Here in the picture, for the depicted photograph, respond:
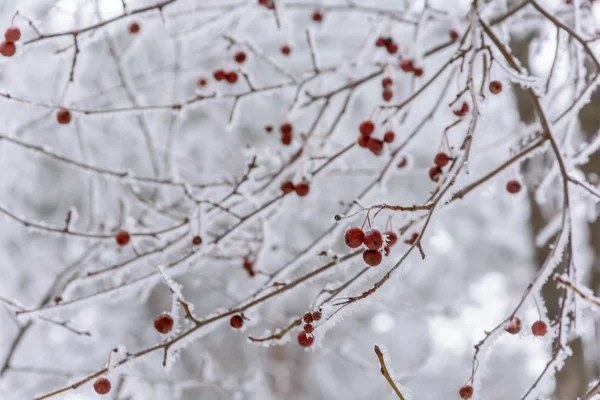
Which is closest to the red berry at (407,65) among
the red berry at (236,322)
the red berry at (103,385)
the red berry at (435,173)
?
the red berry at (435,173)

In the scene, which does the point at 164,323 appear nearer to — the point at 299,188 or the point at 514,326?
the point at 299,188

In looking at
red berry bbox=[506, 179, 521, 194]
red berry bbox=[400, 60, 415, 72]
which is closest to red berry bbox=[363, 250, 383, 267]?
red berry bbox=[506, 179, 521, 194]

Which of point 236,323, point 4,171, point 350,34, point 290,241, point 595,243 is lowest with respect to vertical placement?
point 236,323

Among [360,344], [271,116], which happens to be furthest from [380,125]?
[360,344]

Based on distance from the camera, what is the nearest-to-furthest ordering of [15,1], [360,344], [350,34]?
1. [15,1]
2. [350,34]
3. [360,344]

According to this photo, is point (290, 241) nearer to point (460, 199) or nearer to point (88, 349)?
point (88, 349)

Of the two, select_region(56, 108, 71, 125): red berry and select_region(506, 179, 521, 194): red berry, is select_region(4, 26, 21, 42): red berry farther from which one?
select_region(506, 179, 521, 194): red berry

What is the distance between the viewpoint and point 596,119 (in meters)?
4.46

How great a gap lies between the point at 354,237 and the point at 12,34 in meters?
1.20

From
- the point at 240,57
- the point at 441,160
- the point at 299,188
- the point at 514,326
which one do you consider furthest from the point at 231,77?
the point at 514,326

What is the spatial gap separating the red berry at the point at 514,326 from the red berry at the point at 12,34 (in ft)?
5.22

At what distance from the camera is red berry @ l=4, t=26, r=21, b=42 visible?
1772 millimetres

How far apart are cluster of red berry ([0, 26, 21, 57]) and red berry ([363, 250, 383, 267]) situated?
1.21 meters

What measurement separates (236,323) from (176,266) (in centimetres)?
35
